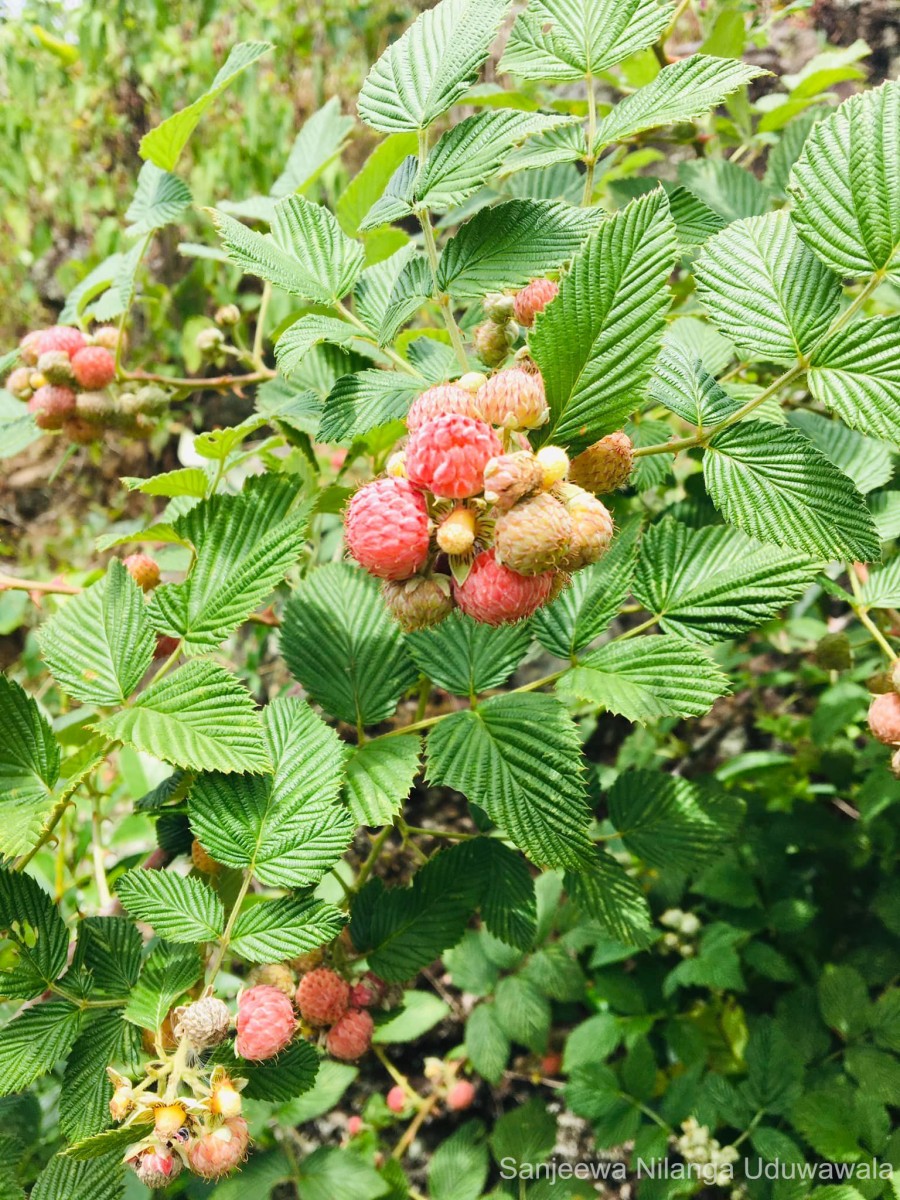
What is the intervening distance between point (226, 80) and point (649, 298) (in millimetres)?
571

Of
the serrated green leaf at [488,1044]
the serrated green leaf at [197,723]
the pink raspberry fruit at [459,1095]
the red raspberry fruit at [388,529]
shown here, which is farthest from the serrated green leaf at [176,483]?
the pink raspberry fruit at [459,1095]

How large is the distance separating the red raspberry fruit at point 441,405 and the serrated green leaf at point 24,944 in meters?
0.51

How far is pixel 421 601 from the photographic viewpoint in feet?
1.79

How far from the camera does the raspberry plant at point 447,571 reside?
53cm

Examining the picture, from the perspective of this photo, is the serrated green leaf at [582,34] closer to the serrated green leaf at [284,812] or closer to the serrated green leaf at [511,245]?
the serrated green leaf at [511,245]

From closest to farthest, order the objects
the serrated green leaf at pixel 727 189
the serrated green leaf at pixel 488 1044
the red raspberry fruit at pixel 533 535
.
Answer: the red raspberry fruit at pixel 533 535 → the serrated green leaf at pixel 727 189 → the serrated green leaf at pixel 488 1044

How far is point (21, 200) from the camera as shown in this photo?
3.34 m

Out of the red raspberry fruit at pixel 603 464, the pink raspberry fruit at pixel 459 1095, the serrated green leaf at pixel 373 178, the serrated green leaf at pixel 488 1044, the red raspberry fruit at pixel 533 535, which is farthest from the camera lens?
the pink raspberry fruit at pixel 459 1095

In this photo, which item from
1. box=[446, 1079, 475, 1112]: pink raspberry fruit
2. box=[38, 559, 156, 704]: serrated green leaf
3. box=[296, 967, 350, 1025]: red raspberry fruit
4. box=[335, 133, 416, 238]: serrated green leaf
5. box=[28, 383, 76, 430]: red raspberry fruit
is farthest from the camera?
box=[446, 1079, 475, 1112]: pink raspberry fruit

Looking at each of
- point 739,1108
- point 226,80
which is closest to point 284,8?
point 226,80

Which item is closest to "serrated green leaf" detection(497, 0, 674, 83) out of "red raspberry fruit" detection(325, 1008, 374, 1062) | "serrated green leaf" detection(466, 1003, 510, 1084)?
"red raspberry fruit" detection(325, 1008, 374, 1062)

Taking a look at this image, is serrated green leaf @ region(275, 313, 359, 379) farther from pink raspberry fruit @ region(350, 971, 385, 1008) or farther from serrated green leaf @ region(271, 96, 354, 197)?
pink raspberry fruit @ region(350, 971, 385, 1008)

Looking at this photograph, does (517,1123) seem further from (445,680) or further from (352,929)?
(445,680)

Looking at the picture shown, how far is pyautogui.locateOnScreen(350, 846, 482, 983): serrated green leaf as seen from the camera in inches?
32.8
